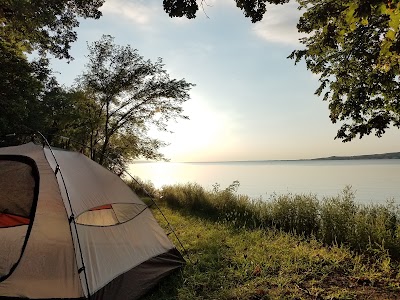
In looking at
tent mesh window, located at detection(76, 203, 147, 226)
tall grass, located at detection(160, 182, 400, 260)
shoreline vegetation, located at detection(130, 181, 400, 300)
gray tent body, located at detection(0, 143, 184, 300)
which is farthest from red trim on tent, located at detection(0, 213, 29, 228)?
tall grass, located at detection(160, 182, 400, 260)

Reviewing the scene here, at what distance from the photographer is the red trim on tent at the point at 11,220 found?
5301 mm

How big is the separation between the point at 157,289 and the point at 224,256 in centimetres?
182

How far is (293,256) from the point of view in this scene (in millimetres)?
5957

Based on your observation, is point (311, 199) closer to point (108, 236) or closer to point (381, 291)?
point (381, 291)

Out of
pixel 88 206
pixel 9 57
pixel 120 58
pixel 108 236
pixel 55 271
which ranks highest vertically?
pixel 120 58

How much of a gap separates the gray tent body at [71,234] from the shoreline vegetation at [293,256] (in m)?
0.64

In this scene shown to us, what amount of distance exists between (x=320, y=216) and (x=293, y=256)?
2810mm

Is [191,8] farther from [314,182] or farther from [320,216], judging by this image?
[314,182]

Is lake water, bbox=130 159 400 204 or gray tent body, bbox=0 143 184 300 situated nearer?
gray tent body, bbox=0 143 184 300

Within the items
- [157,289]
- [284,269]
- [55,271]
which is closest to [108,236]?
[55,271]

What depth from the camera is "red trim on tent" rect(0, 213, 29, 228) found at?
530 cm

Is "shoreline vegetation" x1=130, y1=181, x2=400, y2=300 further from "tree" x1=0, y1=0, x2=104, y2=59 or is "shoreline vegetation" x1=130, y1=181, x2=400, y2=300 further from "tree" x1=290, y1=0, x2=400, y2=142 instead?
"tree" x1=0, y1=0, x2=104, y2=59

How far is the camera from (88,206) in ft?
15.0

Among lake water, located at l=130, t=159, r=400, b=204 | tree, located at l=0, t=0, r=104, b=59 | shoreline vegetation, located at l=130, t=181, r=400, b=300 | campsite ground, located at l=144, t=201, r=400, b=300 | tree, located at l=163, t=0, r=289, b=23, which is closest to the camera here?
tree, located at l=163, t=0, r=289, b=23
